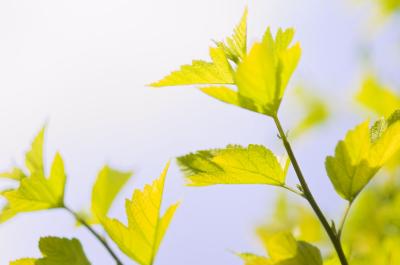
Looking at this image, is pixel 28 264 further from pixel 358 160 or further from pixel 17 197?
pixel 358 160

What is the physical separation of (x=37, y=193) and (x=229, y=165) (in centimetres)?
48

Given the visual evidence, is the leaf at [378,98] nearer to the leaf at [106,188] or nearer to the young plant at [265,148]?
the young plant at [265,148]

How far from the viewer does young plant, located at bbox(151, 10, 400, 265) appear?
0.74 meters

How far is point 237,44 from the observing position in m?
0.85

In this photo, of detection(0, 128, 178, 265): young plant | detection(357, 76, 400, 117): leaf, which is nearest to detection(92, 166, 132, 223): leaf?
detection(0, 128, 178, 265): young plant

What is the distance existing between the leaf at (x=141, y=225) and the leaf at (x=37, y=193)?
0.78ft

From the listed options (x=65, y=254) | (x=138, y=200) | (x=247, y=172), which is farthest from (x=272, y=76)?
(x=65, y=254)

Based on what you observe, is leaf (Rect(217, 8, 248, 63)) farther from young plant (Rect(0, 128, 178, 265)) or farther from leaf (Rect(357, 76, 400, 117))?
leaf (Rect(357, 76, 400, 117))

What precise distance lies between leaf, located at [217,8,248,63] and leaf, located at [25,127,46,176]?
528mm

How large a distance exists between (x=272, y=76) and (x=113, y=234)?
0.42m

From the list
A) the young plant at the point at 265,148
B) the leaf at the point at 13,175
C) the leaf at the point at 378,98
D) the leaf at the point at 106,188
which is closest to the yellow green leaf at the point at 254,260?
the young plant at the point at 265,148

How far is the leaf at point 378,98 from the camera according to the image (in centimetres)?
156

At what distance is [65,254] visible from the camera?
858 mm

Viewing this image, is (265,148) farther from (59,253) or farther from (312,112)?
(312,112)
